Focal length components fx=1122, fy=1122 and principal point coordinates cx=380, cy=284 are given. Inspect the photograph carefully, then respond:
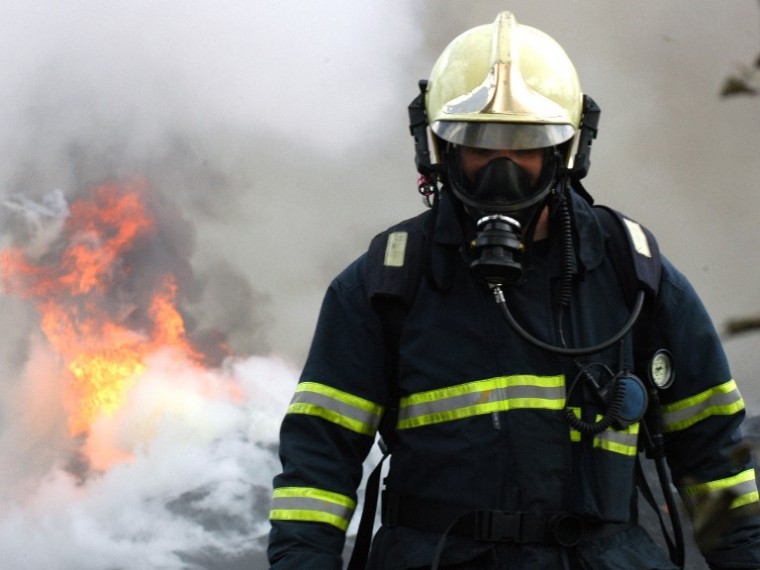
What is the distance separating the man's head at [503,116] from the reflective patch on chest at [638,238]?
0.21 metres

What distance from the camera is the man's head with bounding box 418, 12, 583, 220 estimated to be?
2455 mm

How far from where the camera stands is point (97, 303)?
1498cm

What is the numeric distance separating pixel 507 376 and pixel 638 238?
0.47 meters

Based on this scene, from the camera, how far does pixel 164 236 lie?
49.0ft

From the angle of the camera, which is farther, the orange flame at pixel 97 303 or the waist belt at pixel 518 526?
the orange flame at pixel 97 303

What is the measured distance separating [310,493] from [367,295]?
46cm

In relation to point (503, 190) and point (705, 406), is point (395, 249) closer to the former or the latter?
point (503, 190)

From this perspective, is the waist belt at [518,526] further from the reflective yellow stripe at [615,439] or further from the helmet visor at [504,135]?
the helmet visor at [504,135]

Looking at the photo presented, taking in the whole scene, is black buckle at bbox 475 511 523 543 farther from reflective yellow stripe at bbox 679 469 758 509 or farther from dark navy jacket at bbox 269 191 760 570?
reflective yellow stripe at bbox 679 469 758 509

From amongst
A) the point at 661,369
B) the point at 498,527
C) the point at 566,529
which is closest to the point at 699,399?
the point at 661,369

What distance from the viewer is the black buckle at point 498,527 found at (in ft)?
7.52

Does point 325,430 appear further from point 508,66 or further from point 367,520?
point 508,66

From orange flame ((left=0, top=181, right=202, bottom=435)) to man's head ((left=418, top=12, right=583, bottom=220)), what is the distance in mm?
12201

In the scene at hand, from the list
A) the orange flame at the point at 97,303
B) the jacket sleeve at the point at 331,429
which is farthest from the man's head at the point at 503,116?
the orange flame at the point at 97,303
